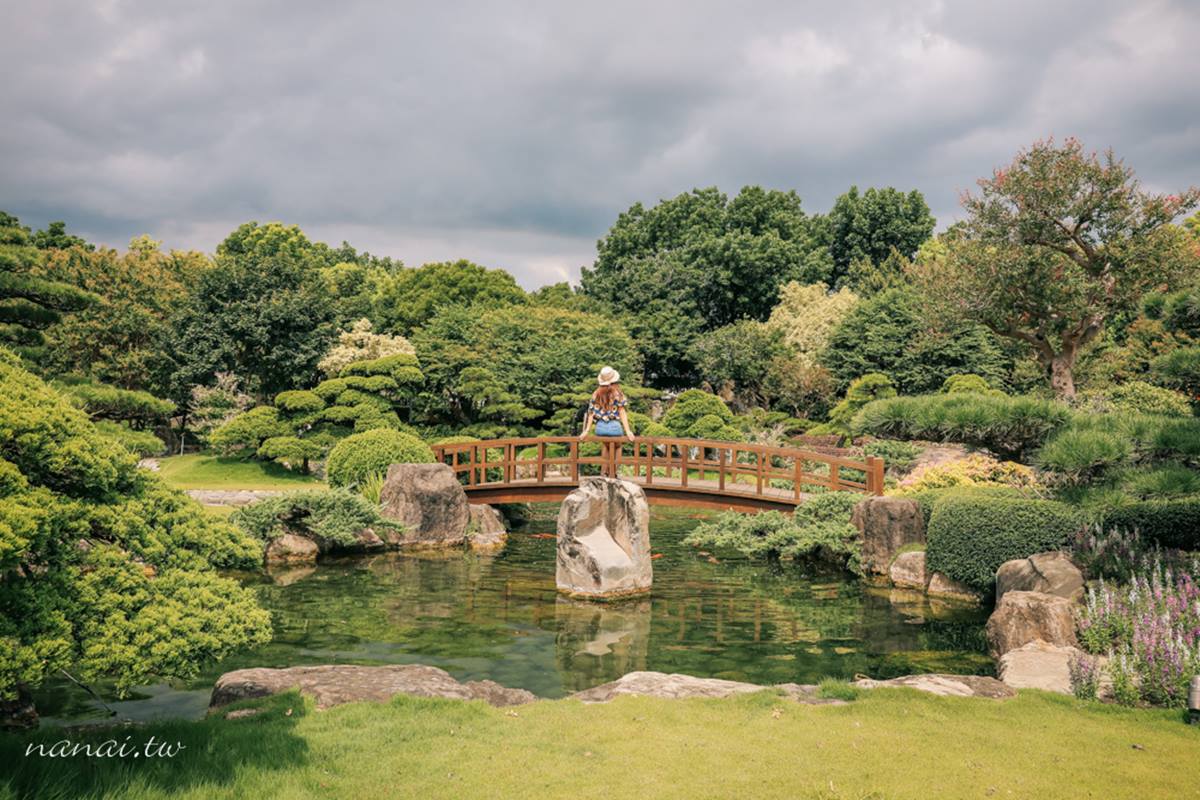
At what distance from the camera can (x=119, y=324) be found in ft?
86.6

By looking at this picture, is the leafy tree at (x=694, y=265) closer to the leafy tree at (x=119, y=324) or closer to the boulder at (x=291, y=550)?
the leafy tree at (x=119, y=324)

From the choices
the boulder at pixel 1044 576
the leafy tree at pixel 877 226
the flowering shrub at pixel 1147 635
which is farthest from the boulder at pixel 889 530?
the leafy tree at pixel 877 226

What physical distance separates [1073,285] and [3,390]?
1626 centimetres

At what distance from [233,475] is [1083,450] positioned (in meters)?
19.6

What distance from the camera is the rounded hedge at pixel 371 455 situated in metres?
15.9

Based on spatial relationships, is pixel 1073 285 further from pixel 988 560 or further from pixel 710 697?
pixel 710 697

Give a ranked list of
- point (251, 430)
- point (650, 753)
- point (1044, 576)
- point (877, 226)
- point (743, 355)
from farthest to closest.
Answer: point (877, 226) → point (743, 355) → point (251, 430) → point (1044, 576) → point (650, 753)

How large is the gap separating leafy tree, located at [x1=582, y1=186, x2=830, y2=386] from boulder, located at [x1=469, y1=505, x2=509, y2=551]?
16525 millimetres

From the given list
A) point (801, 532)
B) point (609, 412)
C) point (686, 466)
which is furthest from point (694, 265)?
point (801, 532)

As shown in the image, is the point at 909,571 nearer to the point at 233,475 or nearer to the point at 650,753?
the point at 650,753

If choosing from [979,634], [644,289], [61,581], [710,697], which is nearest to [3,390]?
[61,581]

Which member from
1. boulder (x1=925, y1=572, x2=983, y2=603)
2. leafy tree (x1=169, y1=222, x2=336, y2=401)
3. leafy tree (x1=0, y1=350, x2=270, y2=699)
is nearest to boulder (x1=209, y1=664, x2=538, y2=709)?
leafy tree (x1=0, y1=350, x2=270, y2=699)

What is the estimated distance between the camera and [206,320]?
2523 cm

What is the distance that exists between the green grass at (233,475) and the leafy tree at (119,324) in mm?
5915
